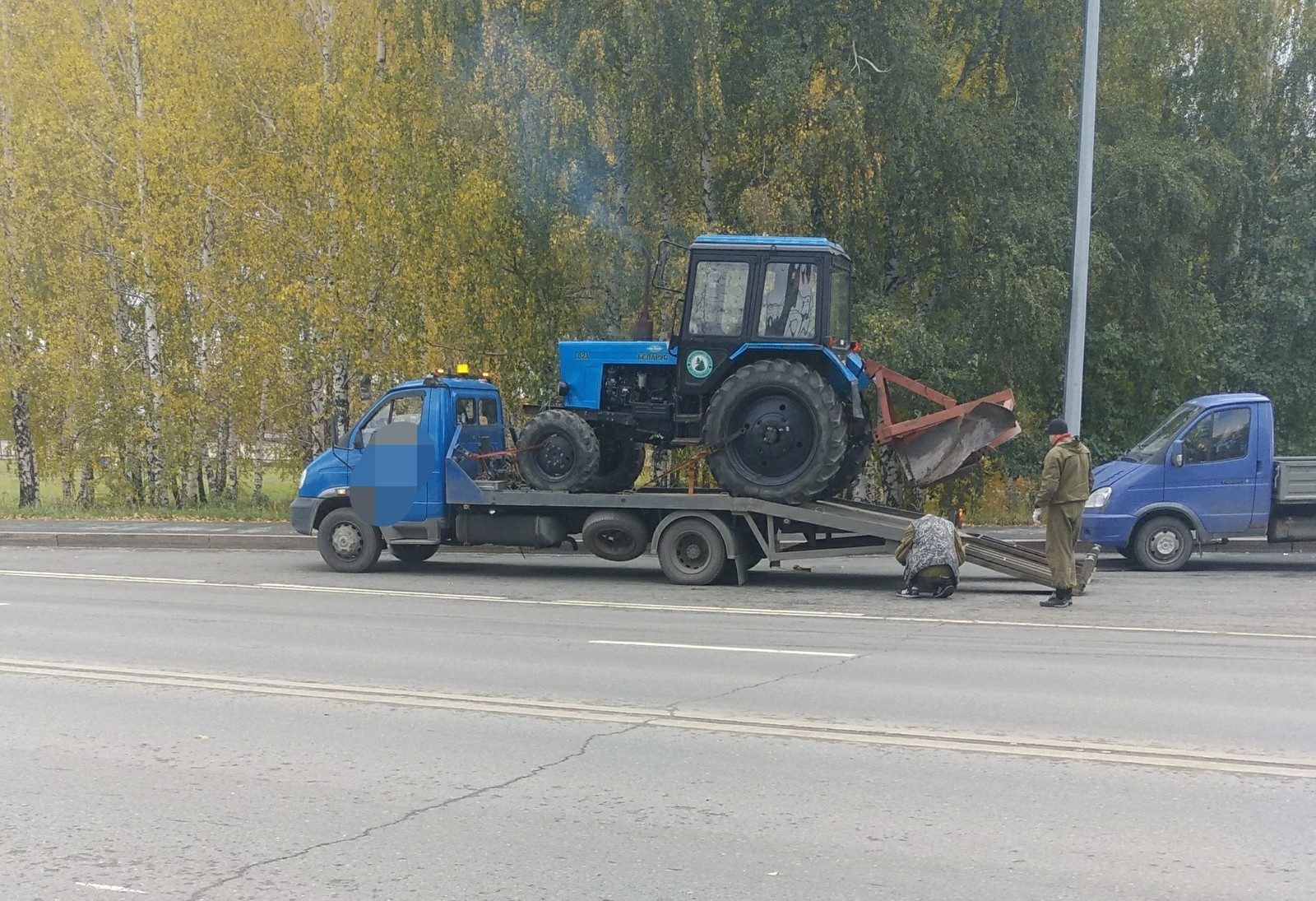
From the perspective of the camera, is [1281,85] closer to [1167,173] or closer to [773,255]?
[1167,173]

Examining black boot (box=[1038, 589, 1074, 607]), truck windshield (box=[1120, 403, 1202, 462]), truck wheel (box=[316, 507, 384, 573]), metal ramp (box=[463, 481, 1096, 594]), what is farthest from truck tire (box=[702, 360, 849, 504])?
truck wheel (box=[316, 507, 384, 573])

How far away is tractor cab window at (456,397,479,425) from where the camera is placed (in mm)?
15898

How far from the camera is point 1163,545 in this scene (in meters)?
16.0

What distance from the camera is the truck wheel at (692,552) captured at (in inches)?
571

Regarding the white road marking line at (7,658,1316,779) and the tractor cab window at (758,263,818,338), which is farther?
the tractor cab window at (758,263,818,338)

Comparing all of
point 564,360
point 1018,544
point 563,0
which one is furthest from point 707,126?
point 1018,544

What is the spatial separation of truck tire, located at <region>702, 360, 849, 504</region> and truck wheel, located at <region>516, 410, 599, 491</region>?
1.43 meters

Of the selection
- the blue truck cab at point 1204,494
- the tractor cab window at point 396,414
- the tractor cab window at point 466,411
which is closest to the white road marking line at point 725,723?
the tractor cab window at point 396,414

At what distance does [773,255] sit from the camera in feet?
47.2

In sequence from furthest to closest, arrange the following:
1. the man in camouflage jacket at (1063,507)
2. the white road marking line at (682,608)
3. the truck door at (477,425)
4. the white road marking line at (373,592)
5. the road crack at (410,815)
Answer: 1. the truck door at (477,425)
2. the white road marking line at (373,592)
3. the man in camouflage jacket at (1063,507)
4. the white road marking line at (682,608)
5. the road crack at (410,815)

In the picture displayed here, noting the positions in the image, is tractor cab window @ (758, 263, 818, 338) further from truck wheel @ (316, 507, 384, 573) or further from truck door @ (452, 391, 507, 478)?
truck wheel @ (316, 507, 384, 573)

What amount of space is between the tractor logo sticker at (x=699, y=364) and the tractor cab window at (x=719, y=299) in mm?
245

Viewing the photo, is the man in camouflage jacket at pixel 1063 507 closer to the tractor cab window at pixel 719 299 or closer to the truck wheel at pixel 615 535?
the tractor cab window at pixel 719 299

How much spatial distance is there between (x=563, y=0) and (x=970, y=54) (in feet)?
24.1
